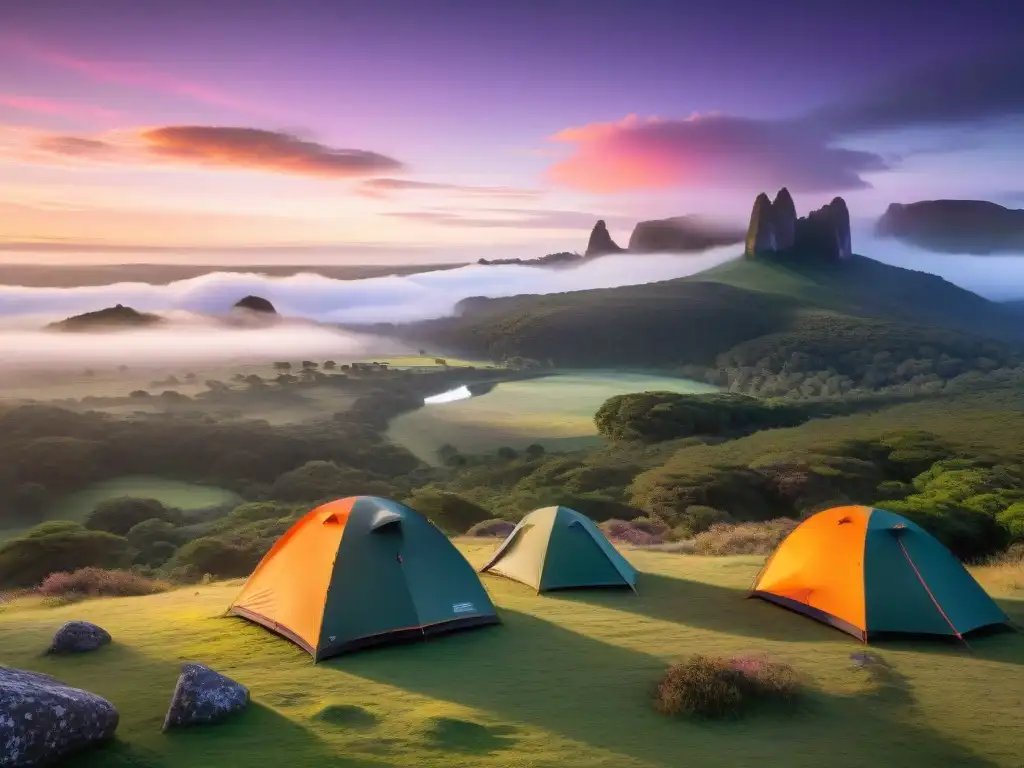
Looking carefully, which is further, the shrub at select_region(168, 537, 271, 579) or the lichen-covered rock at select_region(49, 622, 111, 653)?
the shrub at select_region(168, 537, 271, 579)

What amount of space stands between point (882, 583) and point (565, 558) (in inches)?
277

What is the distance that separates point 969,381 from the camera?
154 m

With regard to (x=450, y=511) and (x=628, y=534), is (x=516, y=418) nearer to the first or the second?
(x=450, y=511)

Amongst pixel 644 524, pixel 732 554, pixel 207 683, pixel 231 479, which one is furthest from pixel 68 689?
pixel 231 479

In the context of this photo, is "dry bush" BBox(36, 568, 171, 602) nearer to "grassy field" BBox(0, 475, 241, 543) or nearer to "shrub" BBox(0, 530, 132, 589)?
"shrub" BBox(0, 530, 132, 589)

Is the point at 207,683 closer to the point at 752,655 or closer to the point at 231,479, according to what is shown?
the point at 752,655

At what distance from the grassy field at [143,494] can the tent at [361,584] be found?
231ft

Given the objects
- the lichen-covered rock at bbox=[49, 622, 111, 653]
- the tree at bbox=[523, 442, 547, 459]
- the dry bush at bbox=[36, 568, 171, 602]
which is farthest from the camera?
the tree at bbox=[523, 442, 547, 459]

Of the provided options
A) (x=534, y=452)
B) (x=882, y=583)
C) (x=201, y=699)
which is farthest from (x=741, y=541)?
(x=534, y=452)

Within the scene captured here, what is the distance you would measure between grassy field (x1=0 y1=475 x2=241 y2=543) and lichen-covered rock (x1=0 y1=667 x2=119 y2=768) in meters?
75.7

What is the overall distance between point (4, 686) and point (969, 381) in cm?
17209

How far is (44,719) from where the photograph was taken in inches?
368

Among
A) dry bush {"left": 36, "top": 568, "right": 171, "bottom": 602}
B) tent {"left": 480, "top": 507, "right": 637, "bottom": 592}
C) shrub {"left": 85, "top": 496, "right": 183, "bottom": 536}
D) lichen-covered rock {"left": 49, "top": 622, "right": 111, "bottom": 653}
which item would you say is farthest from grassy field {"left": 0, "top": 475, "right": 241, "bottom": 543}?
lichen-covered rock {"left": 49, "top": 622, "right": 111, "bottom": 653}

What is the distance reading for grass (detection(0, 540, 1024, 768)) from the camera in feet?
35.1
